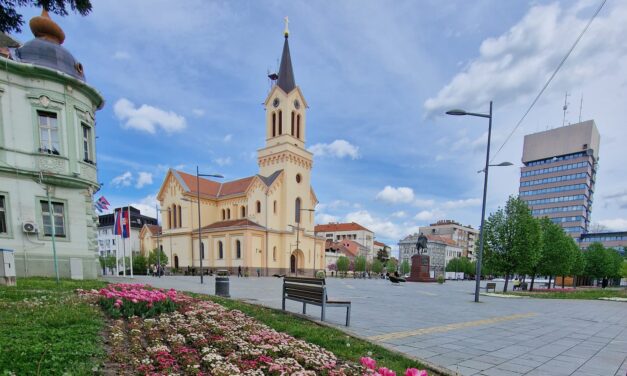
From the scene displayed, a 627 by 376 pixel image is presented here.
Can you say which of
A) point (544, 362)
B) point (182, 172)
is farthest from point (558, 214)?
point (544, 362)

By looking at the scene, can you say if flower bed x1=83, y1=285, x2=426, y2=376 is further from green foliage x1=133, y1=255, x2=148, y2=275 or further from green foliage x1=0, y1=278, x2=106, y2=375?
green foliage x1=133, y1=255, x2=148, y2=275

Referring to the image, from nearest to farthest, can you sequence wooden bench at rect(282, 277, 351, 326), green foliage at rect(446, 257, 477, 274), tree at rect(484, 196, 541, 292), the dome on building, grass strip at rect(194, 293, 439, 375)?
1. grass strip at rect(194, 293, 439, 375)
2. wooden bench at rect(282, 277, 351, 326)
3. the dome on building
4. tree at rect(484, 196, 541, 292)
5. green foliage at rect(446, 257, 477, 274)

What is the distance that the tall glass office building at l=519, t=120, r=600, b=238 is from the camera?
316 ft

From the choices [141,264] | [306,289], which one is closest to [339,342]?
[306,289]

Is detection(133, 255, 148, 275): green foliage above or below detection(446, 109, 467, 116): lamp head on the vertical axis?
below

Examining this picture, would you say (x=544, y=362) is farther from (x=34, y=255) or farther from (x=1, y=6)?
(x=34, y=255)

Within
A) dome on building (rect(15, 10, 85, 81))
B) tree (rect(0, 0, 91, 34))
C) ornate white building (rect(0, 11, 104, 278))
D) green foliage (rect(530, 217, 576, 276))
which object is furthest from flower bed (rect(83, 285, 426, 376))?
green foliage (rect(530, 217, 576, 276))

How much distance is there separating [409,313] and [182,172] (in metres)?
51.5

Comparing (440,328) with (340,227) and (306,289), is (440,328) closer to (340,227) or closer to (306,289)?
(306,289)

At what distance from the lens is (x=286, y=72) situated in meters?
53.2

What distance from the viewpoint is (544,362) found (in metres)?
5.18

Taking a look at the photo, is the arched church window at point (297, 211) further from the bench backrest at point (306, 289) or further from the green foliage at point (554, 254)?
the bench backrest at point (306, 289)

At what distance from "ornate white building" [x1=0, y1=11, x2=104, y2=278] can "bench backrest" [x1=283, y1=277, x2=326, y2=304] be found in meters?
12.5

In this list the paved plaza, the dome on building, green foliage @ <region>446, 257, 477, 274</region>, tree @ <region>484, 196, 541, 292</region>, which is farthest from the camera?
green foliage @ <region>446, 257, 477, 274</region>
